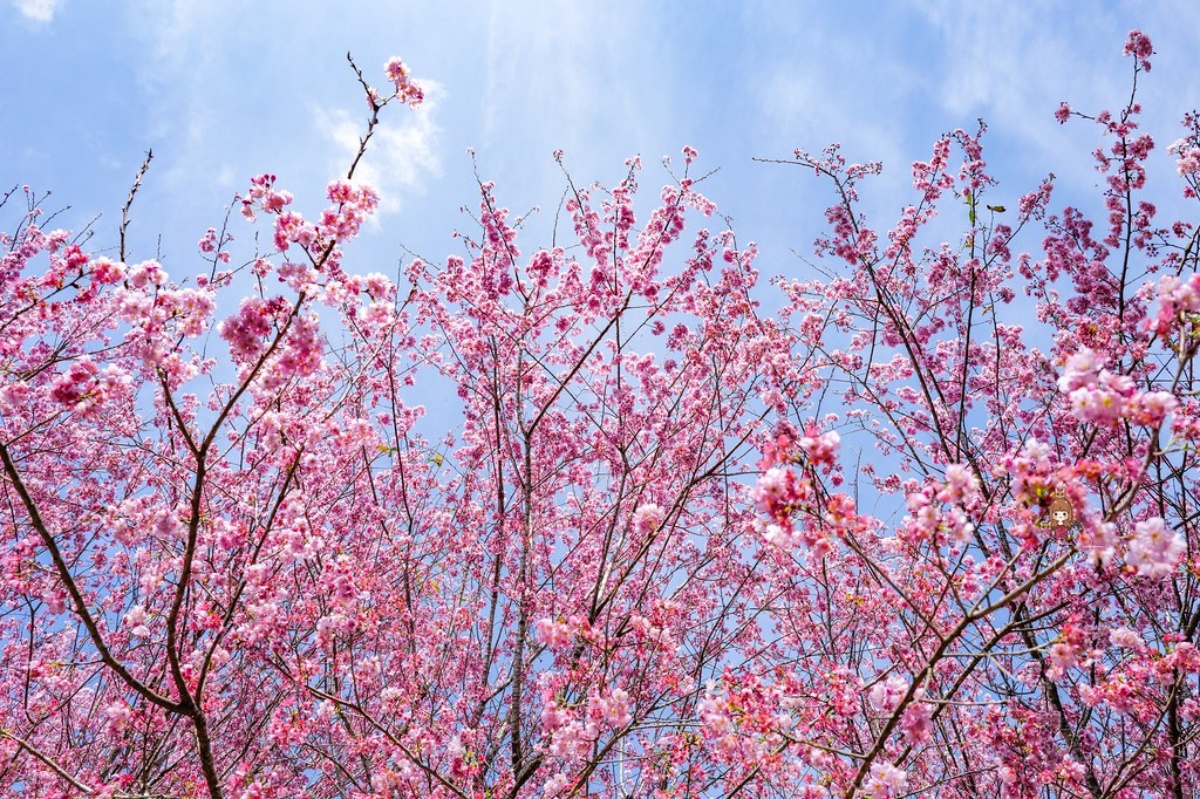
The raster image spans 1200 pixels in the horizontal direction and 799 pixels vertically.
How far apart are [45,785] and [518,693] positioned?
5.40 m

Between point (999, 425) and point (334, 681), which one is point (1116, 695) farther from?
point (334, 681)

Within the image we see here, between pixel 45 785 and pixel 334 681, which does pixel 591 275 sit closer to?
pixel 334 681

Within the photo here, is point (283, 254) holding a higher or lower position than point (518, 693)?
higher

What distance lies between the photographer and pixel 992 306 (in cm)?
703

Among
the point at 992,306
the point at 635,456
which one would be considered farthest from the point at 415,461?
the point at 992,306

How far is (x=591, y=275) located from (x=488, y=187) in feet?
6.36

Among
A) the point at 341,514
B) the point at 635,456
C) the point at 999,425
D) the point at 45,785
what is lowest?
the point at 45,785

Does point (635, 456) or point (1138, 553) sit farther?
point (635, 456)

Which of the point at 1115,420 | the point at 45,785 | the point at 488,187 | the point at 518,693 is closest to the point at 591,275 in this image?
the point at 488,187

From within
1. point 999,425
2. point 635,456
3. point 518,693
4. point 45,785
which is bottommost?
point 45,785

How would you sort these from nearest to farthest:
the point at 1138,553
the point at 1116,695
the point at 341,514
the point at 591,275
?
the point at 1138,553 < the point at 1116,695 < the point at 591,275 < the point at 341,514

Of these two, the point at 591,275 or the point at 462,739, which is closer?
the point at 462,739

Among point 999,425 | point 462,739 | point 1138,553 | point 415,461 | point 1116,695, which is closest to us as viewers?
point 1138,553

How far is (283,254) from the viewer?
3.67 meters
